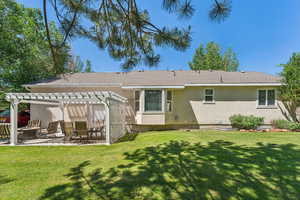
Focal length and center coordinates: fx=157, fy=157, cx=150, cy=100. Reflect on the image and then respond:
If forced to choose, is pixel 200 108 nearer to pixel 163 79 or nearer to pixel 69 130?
pixel 163 79

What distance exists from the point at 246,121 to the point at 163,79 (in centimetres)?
727

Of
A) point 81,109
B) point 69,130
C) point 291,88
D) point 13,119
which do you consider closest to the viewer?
point 13,119

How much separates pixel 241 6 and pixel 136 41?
2.65 m

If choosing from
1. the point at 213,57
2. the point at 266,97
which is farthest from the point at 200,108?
the point at 213,57

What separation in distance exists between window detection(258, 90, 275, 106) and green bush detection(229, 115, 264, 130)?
4.33ft

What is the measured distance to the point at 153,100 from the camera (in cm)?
1189

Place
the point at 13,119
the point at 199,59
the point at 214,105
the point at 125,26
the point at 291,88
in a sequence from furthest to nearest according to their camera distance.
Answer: the point at 199,59
the point at 214,105
the point at 291,88
the point at 13,119
the point at 125,26

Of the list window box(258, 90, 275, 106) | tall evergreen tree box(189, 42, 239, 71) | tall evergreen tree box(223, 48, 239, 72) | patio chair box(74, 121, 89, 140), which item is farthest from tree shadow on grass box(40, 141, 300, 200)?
tall evergreen tree box(223, 48, 239, 72)

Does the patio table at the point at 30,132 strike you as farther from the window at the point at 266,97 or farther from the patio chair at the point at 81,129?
the window at the point at 266,97

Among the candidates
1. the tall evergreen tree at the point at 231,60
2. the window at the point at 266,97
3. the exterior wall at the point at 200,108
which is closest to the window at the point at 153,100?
the exterior wall at the point at 200,108

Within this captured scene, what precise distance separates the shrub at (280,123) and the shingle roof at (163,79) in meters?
3.03

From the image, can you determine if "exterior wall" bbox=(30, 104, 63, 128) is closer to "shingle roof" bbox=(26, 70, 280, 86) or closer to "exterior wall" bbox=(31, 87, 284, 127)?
"exterior wall" bbox=(31, 87, 284, 127)

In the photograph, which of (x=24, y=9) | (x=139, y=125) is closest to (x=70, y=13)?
(x=139, y=125)

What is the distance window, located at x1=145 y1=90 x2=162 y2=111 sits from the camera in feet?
38.7
